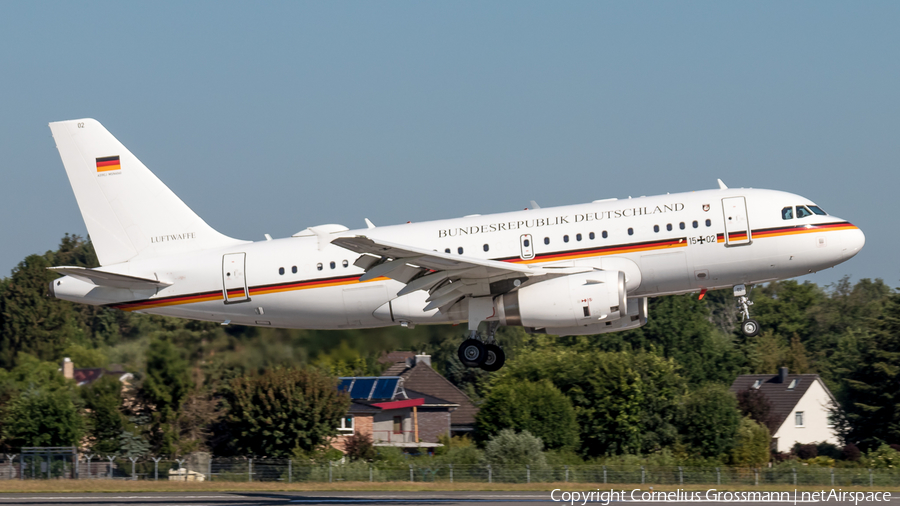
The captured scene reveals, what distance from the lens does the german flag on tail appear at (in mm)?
34031

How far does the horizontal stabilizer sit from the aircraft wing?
24.1 feet

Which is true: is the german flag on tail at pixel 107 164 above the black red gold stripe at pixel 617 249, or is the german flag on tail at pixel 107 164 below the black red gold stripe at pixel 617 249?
above

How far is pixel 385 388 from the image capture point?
6831cm

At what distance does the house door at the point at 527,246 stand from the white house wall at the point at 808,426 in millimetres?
55078

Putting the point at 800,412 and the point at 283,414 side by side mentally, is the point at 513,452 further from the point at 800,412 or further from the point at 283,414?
the point at 800,412

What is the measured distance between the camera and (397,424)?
7019 centimetres

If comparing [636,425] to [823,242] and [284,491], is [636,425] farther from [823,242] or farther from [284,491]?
[823,242]

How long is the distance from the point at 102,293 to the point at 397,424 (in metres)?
40.3

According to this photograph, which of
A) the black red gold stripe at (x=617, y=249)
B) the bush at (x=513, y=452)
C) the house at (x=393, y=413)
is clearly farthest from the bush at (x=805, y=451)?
the black red gold stripe at (x=617, y=249)

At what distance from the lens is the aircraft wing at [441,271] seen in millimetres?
27250

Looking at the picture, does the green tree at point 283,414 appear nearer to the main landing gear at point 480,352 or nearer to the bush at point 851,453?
the main landing gear at point 480,352

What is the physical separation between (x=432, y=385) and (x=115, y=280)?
154 feet

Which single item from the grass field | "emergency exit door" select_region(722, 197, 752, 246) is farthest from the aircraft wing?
the grass field

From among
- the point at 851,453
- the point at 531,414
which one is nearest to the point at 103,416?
the point at 531,414
